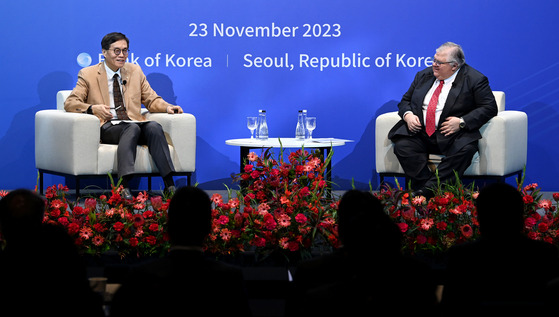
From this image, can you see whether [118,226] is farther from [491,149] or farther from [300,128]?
[491,149]

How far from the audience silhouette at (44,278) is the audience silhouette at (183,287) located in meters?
0.08

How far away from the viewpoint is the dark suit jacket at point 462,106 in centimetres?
529

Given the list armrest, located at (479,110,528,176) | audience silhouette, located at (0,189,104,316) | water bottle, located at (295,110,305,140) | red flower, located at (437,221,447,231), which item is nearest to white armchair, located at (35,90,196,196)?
water bottle, located at (295,110,305,140)

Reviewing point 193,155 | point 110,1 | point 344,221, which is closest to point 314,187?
point 344,221

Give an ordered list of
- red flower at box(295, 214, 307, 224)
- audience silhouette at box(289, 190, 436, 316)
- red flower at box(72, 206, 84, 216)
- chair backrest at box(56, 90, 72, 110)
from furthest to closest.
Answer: chair backrest at box(56, 90, 72, 110) < red flower at box(72, 206, 84, 216) < red flower at box(295, 214, 307, 224) < audience silhouette at box(289, 190, 436, 316)

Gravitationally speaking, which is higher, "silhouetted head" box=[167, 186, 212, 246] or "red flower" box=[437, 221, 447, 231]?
"silhouetted head" box=[167, 186, 212, 246]

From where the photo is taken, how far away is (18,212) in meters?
1.82

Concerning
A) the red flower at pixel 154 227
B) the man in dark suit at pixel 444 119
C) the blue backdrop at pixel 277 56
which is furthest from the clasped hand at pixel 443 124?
the red flower at pixel 154 227

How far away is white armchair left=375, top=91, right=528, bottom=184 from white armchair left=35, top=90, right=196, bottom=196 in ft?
4.66

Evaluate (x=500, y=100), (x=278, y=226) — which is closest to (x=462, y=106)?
(x=500, y=100)

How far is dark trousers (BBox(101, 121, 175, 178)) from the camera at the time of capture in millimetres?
5359

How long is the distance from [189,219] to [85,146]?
149 inches

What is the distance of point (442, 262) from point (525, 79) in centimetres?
397

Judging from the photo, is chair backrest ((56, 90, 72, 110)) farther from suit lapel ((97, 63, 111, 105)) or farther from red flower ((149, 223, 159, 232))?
red flower ((149, 223, 159, 232))
